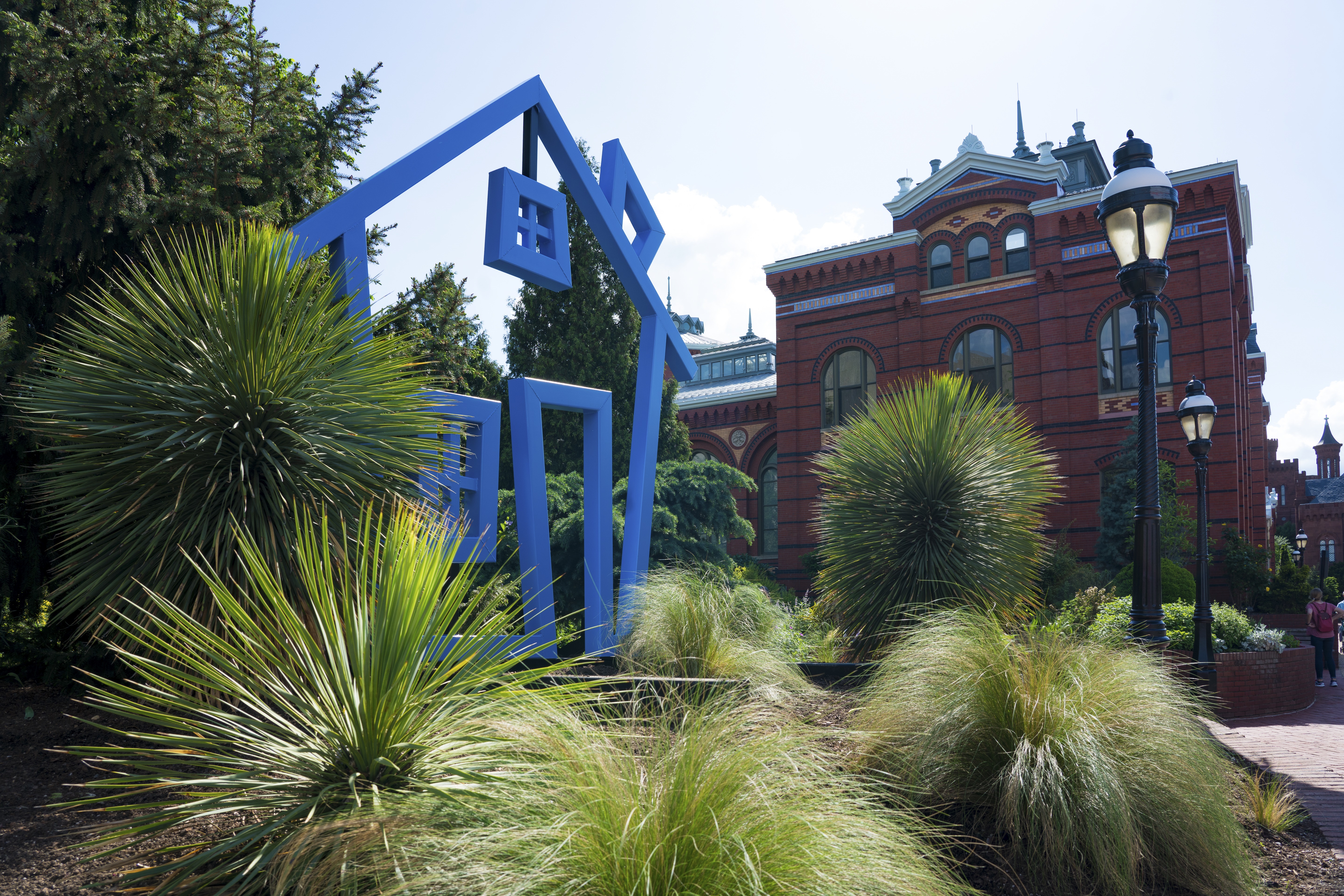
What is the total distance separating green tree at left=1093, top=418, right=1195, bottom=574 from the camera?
64.6ft

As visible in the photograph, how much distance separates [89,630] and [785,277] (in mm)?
23977

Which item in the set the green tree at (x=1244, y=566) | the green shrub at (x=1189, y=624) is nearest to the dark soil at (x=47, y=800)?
the green shrub at (x=1189, y=624)

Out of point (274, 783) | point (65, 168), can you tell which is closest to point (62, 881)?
point (274, 783)

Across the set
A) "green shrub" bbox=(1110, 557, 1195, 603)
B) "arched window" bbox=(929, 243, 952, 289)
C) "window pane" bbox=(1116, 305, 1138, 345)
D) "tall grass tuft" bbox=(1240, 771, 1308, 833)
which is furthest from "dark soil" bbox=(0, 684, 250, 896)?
"arched window" bbox=(929, 243, 952, 289)

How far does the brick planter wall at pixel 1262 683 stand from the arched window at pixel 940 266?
15864 millimetres

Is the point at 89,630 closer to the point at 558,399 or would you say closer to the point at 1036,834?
the point at 558,399

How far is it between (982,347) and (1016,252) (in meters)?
2.86

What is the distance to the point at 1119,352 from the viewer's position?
22.3 m

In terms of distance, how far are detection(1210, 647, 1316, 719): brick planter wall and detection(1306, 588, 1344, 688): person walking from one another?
2.44 m

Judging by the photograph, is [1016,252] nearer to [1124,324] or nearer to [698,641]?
[1124,324]

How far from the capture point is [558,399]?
8.37 m

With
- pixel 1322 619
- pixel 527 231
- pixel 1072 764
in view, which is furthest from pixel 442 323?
pixel 1322 619

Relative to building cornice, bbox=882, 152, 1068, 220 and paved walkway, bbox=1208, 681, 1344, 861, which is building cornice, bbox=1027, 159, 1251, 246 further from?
paved walkway, bbox=1208, 681, 1344, 861

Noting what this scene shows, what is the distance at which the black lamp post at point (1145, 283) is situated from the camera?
571cm
